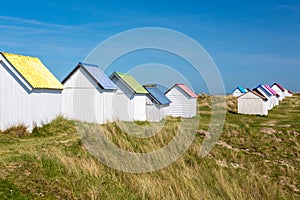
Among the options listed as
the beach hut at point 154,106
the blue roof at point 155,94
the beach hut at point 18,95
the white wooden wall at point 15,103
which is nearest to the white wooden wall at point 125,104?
the beach hut at point 154,106

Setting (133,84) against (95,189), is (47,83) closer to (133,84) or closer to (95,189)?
(133,84)

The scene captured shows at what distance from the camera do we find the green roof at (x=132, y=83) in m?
28.7

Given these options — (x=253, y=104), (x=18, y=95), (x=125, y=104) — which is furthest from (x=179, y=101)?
(x=18, y=95)

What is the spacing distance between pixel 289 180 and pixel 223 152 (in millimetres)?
3412

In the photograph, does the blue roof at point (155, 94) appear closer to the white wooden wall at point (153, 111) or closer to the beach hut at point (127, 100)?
the white wooden wall at point (153, 111)

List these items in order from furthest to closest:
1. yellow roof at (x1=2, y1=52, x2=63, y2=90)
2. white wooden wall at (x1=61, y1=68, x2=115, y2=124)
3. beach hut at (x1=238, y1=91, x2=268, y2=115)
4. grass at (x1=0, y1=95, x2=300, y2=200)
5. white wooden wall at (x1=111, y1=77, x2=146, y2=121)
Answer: beach hut at (x1=238, y1=91, x2=268, y2=115), white wooden wall at (x1=111, y1=77, x2=146, y2=121), white wooden wall at (x1=61, y1=68, x2=115, y2=124), yellow roof at (x1=2, y1=52, x2=63, y2=90), grass at (x1=0, y1=95, x2=300, y2=200)

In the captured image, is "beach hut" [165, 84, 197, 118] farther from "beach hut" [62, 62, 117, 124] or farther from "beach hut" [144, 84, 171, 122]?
"beach hut" [62, 62, 117, 124]

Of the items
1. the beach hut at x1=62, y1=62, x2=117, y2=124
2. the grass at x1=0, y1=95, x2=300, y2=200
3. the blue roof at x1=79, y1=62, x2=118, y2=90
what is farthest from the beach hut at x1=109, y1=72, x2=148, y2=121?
the grass at x1=0, y1=95, x2=300, y2=200

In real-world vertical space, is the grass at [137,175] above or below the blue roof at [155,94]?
below

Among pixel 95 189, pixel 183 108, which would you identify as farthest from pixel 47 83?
pixel 183 108

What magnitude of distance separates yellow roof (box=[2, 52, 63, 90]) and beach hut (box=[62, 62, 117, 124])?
195 cm

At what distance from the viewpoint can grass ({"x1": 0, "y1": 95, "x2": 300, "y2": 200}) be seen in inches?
352

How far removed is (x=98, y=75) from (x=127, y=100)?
14.3 ft

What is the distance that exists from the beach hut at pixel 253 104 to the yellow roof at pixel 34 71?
2815 cm
